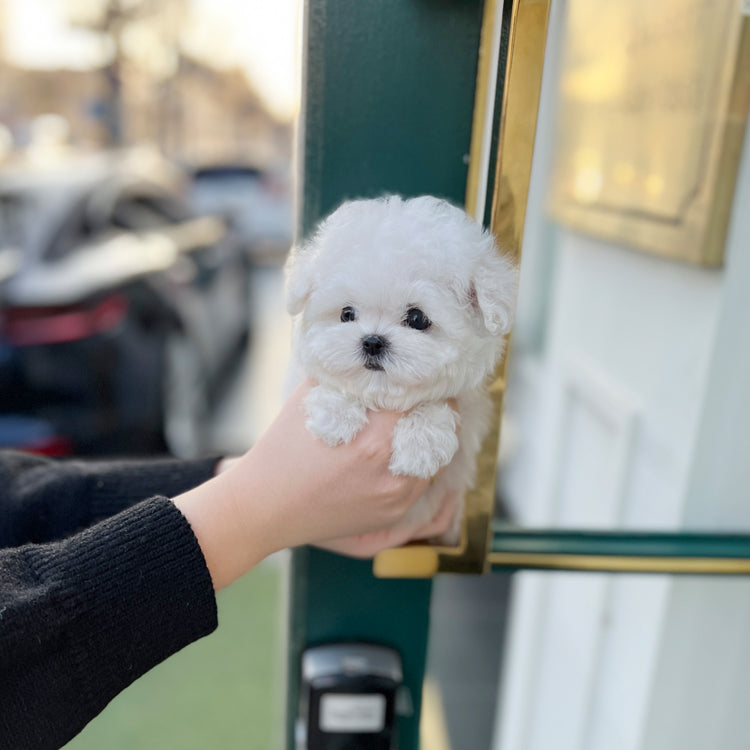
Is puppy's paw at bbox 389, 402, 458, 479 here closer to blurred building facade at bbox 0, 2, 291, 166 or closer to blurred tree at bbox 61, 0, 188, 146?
blurred building facade at bbox 0, 2, 291, 166

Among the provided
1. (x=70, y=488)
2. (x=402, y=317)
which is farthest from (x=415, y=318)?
(x=70, y=488)

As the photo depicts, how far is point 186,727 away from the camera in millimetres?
1908

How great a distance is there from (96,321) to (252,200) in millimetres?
7158

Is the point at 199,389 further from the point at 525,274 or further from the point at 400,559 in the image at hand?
the point at 400,559

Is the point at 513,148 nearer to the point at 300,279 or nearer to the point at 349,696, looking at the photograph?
the point at 300,279

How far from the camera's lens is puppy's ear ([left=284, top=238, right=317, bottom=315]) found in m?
0.60

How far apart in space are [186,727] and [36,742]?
1553mm

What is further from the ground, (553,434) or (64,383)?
(553,434)

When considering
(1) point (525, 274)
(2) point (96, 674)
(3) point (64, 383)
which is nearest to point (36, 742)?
(2) point (96, 674)

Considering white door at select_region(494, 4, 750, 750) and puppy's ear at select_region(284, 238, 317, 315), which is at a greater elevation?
puppy's ear at select_region(284, 238, 317, 315)

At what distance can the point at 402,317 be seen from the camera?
57 centimetres

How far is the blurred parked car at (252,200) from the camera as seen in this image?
8883 millimetres

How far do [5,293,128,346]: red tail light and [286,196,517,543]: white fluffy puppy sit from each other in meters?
2.07

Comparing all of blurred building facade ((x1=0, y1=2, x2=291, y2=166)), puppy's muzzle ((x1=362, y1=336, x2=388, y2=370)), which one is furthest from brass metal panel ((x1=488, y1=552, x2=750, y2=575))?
blurred building facade ((x1=0, y1=2, x2=291, y2=166))
